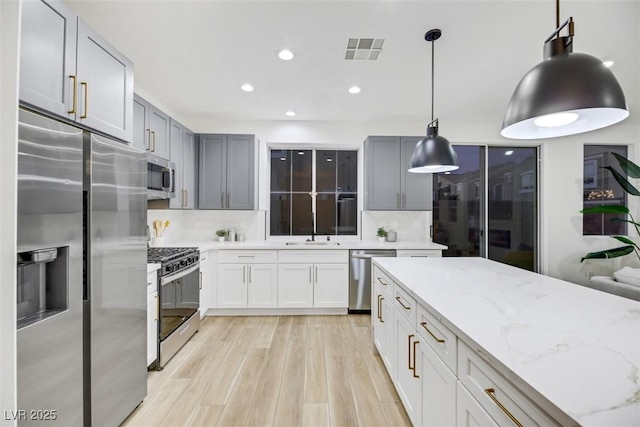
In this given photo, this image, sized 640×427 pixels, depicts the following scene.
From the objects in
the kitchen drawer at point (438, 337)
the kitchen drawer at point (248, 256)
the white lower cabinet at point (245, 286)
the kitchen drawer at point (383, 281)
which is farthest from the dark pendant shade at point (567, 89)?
the white lower cabinet at point (245, 286)

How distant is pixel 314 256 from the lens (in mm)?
3721

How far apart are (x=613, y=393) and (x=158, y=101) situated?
14.0 feet

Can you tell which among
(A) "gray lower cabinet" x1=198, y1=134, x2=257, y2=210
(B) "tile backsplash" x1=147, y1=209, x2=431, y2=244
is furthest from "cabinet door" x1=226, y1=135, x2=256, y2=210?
(B) "tile backsplash" x1=147, y1=209, x2=431, y2=244

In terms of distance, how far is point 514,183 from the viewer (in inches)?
170

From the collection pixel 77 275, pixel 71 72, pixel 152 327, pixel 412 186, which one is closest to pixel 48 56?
pixel 71 72

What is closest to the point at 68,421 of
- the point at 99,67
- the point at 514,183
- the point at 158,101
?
the point at 99,67

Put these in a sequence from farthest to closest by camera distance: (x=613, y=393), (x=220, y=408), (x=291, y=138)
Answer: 1. (x=291, y=138)
2. (x=220, y=408)
3. (x=613, y=393)

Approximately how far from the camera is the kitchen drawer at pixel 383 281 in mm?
2145

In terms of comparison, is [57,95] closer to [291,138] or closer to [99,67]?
[99,67]

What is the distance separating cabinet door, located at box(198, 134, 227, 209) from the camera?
3.90 meters

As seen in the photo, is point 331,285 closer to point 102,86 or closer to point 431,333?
point 431,333

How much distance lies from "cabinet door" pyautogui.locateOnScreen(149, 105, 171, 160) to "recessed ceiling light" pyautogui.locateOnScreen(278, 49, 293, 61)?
4.94 ft

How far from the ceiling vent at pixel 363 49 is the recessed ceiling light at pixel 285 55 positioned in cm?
48

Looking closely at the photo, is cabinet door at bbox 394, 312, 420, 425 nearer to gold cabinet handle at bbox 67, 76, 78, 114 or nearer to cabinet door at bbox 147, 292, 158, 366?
cabinet door at bbox 147, 292, 158, 366
